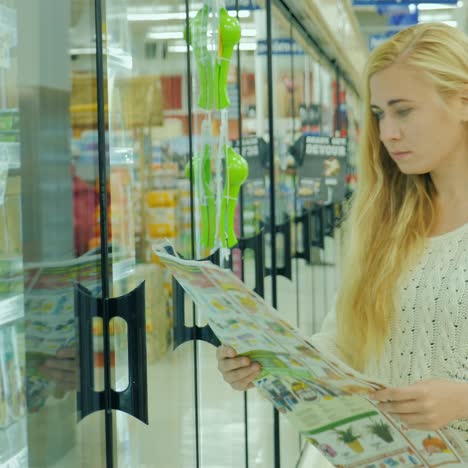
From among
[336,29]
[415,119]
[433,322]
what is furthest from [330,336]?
[336,29]

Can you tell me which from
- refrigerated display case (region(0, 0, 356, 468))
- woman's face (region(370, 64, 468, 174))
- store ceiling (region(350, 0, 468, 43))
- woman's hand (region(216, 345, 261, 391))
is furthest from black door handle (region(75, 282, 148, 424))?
store ceiling (region(350, 0, 468, 43))

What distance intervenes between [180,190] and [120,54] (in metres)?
0.61

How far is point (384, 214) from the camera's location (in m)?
2.00

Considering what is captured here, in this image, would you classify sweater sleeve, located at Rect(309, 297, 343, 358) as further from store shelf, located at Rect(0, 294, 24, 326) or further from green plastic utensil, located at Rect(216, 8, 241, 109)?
green plastic utensil, located at Rect(216, 8, 241, 109)

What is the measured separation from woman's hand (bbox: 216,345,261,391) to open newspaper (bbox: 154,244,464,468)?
0.02m

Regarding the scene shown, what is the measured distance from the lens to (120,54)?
186 centimetres

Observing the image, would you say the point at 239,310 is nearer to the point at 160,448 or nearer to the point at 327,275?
the point at 160,448

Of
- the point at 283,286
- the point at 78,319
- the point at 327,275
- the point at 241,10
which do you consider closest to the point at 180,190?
the point at 78,319

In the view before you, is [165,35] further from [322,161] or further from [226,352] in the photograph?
[322,161]

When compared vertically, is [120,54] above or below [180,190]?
above

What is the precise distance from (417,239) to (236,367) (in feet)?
1.76

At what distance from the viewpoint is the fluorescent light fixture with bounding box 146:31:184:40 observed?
2.11 metres

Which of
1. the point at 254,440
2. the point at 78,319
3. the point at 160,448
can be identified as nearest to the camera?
the point at 78,319

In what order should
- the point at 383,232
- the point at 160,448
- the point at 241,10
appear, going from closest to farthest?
the point at 383,232 < the point at 160,448 < the point at 241,10
